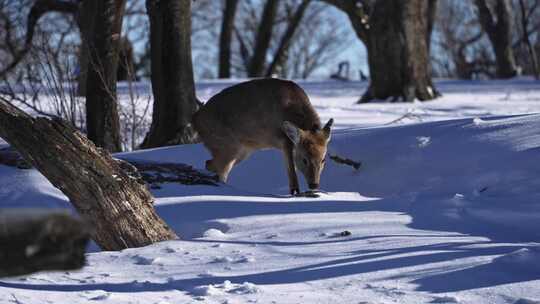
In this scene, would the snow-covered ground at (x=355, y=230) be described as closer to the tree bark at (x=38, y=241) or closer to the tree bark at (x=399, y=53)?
the tree bark at (x=38, y=241)

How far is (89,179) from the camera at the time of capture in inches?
215

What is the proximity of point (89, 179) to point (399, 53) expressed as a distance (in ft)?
34.1

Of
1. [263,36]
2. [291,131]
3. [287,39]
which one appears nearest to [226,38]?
[263,36]

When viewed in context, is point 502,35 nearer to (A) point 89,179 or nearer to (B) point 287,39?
(B) point 287,39

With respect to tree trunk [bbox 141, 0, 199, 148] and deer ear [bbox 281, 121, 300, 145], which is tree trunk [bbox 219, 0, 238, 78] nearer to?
tree trunk [bbox 141, 0, 199, 148]

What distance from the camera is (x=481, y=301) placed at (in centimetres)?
423

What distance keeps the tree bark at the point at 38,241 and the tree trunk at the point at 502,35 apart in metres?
24.7

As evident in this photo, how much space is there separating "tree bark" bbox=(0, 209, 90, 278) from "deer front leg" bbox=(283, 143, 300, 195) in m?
6.26

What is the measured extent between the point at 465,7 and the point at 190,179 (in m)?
42.6

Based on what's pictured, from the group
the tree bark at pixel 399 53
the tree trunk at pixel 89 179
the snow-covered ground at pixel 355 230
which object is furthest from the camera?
the tree bark at pixel 399 53

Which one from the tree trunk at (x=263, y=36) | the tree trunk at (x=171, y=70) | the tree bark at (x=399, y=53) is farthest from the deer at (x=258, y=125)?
the tree trunk at (x=263, y=36)

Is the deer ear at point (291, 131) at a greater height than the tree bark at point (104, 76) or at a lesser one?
lesser

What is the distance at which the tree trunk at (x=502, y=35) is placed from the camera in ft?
84.1

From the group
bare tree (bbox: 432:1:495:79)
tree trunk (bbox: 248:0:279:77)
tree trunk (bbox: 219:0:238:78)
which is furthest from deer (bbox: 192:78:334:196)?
bare tree (bbox: 432:1:495:79)
